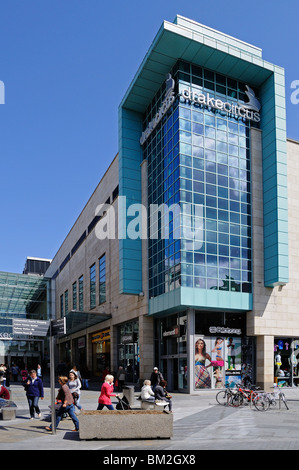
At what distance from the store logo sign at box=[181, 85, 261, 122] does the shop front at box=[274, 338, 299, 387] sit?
14647mm

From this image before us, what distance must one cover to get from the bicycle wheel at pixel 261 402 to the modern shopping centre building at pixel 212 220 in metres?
9.09

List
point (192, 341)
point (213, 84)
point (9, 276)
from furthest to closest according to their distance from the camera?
point (9, 276), point (213, 84), point (192, 341)

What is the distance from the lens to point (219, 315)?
99.8 ft

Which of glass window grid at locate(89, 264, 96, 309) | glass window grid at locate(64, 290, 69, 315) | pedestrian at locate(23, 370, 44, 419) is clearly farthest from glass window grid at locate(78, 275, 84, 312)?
pedestrian at locate(23, 370, 44, 419)

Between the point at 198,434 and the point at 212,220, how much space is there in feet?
59.3

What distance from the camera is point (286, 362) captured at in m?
31.8

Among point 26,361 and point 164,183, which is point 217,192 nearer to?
point 164,183

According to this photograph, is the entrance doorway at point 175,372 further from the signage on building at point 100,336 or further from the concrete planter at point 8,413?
the concrete planter at point 8,413

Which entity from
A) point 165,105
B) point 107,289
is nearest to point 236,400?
point 165,105

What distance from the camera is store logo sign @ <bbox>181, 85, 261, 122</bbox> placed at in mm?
30750

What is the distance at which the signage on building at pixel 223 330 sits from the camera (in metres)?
29.8

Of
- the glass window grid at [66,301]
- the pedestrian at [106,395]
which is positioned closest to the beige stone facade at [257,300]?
the pedestrian at [106,395]
